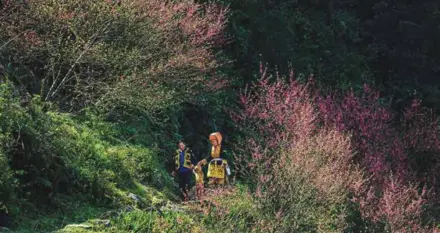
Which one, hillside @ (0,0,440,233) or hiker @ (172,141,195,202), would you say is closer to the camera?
hillside @ (0,0,440,233)

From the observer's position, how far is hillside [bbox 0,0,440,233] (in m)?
7.74

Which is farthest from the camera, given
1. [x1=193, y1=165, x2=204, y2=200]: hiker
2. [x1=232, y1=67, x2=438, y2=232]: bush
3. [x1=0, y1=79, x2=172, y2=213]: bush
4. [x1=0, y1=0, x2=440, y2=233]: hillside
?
[x1=232, y1=67, x2=438, y2=232]: bush

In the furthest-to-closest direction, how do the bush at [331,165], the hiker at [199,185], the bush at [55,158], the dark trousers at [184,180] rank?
the dark trousers at [184,180], the bush at [331,165], the hiker at [199,185], the bush at [55,158]

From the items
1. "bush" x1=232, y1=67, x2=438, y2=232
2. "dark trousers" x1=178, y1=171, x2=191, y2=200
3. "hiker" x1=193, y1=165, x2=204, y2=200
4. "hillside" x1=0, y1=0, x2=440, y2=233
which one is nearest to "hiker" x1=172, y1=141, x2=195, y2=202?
"dark trousers" x1=178, y1=171, x2=191, y2=200

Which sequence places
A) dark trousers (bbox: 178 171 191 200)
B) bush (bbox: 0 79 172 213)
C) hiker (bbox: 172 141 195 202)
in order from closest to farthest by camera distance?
bush (bbox: 0 79 172 213)
hiker (bbox: 172 141 195 202)
dark trousers (bbox: 178 171 191 200)

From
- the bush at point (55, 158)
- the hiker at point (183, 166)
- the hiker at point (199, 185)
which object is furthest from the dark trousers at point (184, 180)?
the bush at point (55, 158)

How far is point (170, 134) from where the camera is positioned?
1393 centimetres

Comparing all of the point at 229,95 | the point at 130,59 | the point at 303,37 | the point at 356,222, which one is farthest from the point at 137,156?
the point at 303,37

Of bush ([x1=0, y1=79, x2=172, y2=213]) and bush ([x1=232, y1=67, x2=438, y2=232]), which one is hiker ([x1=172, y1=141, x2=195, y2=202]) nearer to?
bush ([x1=0, y1=79, x2=172, y2=213])

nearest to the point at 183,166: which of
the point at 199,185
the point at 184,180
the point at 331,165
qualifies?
the point at 184,180

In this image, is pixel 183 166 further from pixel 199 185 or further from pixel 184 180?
pixel 199 185

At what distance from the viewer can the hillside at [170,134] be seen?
25.4ft

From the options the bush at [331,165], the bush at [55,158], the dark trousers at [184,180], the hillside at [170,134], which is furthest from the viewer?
the dark trousers at [184,180]

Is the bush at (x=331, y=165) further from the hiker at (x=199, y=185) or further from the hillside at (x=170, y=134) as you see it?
the hiker at (x=199, y=185)
